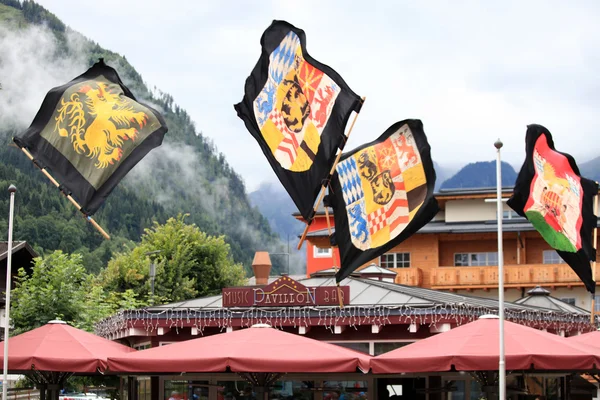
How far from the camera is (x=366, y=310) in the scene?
2198 centimetres

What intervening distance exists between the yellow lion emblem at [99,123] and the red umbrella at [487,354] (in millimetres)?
→ 5984

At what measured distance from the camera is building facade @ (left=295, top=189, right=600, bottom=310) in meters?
56.1

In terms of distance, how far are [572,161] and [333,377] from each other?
6.95 m

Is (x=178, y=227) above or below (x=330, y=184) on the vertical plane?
above

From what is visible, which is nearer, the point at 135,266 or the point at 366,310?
the point at 366,310

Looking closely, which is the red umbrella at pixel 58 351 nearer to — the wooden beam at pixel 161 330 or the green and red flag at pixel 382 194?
the wooden beam at pixel 161 330

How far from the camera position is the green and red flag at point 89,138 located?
18078 millimetres

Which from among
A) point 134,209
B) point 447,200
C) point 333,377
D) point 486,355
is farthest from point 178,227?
point 134,209

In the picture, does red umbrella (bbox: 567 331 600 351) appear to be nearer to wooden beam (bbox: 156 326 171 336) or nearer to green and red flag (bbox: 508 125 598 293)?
green and red flag (bbox: 508 125 598 293)

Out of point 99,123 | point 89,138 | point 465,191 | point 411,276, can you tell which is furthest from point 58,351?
point 465,191

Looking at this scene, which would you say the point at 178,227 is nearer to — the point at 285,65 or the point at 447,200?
the point at 447,200

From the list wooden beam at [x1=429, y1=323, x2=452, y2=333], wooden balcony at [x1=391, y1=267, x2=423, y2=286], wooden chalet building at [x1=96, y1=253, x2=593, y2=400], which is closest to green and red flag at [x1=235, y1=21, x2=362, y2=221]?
wooden chalet building at [x1=96, y1=253, x2=593, y2=400]

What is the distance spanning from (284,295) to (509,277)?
115ft

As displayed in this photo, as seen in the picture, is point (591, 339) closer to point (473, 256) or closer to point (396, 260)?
point (473, 256)
